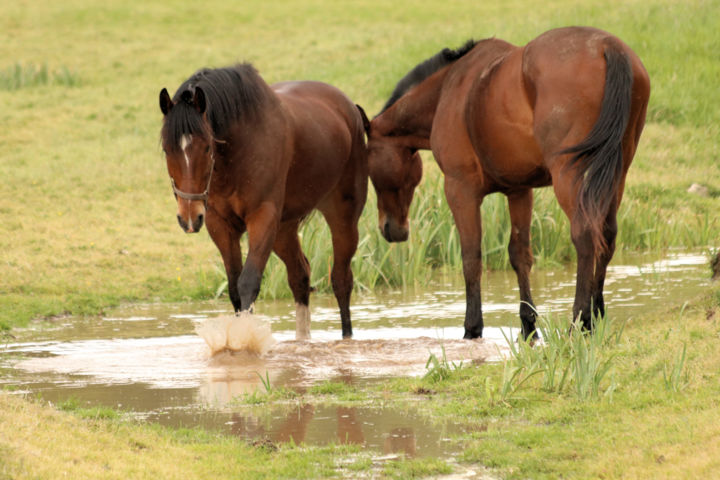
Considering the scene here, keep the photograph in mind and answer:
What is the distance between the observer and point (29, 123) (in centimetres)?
2019

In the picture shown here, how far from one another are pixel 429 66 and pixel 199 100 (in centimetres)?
227

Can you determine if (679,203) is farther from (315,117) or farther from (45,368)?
(45,368)

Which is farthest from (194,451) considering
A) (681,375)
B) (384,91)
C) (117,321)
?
(384,91)

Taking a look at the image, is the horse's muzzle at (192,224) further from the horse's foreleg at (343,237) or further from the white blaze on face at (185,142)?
the horse's foreleg at (343,237)

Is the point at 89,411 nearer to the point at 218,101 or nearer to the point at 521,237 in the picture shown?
Answer: the point at 218,101

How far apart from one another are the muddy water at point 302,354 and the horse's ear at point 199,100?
1.72 meters

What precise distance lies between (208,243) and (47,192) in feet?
10.3

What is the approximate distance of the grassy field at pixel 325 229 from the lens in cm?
457

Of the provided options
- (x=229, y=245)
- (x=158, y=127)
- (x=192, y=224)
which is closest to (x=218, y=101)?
(x=192, y=224)

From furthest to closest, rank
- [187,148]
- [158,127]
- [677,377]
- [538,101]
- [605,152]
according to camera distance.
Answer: [158,127] < [187,148] < [538,101] < [605,152] < [677,377]

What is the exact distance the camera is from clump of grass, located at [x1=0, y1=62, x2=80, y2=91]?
898 inches

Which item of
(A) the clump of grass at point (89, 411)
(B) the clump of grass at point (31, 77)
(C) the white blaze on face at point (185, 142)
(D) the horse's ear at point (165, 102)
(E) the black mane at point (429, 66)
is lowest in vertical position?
(A) the clump of grass at point (89, 411)

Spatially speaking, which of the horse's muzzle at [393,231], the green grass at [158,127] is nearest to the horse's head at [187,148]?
the horse's muzzle at [393,231]

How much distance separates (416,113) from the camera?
8.70 meters
